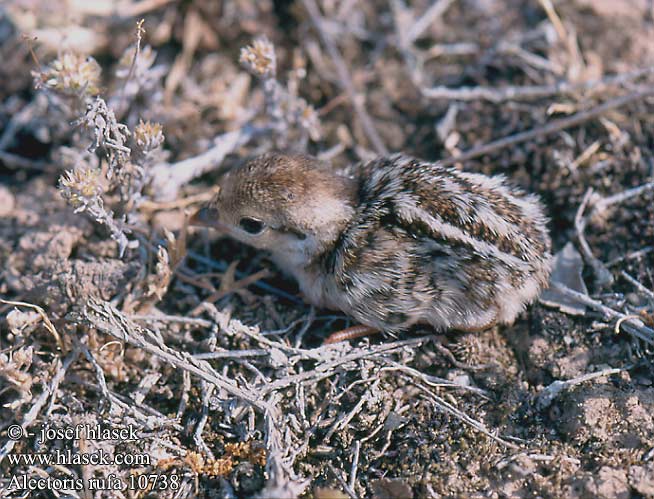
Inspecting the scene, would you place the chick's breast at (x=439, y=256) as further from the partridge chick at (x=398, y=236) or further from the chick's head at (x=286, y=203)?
the chick's head at (x=286, y=203)

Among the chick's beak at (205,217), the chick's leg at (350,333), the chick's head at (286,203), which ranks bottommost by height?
the chick's leg at (350,333)

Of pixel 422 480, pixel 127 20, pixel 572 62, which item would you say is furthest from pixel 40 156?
pixel 572 62

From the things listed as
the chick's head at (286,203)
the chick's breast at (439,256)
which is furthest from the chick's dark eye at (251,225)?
the chick's breast at (439,256)

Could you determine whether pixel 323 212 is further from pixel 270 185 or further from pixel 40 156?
pixel 40 156

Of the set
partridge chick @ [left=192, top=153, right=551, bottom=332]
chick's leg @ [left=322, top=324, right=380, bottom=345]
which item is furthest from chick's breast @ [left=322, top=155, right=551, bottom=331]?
chick's leg @ [left=322, top=324, right=380, bottom=345]

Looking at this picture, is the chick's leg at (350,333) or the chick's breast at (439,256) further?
the chick's leg at (350,333)

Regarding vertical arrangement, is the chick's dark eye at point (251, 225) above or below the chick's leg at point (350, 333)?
above
